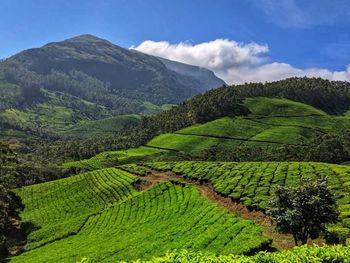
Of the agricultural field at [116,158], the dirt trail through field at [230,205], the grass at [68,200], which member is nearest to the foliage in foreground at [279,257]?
the dirt trail through field at [230,205]

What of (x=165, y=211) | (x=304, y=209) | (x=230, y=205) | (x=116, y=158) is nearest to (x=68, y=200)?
(x=165, y=211)

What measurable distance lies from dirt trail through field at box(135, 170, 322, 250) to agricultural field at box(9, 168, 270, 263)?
2.37m

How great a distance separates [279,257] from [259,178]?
64227mm

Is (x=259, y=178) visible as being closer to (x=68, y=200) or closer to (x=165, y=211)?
(x=165, y=211)

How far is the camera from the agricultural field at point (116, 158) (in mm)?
172000

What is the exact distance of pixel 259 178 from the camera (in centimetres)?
8044

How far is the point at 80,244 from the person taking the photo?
6262 cm

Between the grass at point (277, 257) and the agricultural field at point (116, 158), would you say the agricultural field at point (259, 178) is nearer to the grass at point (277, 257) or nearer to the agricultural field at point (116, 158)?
the grass at point (277, 257)

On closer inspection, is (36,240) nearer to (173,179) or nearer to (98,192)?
(98,192)

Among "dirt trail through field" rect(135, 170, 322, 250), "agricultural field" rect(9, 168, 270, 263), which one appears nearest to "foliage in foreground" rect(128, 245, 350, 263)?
"agricultural field" rect(9, 168, 270, 263)

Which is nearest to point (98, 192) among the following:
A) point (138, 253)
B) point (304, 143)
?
point (138, 253)

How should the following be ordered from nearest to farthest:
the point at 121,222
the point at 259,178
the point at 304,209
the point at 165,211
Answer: the point at 304,209 → the point at 165,211 → the point at 121,222 → the point at 259,178

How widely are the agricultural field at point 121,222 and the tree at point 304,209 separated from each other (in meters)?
3.64

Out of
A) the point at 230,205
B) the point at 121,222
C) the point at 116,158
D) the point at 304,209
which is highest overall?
the point at 304,209
